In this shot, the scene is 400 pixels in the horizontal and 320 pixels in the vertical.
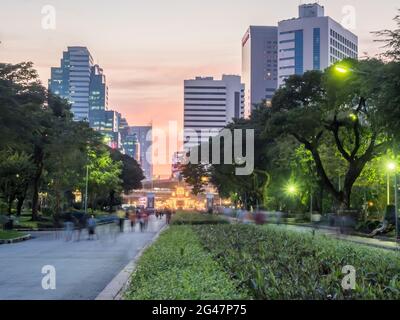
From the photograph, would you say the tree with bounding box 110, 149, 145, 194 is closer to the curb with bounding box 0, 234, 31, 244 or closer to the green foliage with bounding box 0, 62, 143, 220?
the green foliage with bounding box 0, 62, 143, 220

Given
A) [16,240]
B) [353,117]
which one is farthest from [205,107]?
[16,240]

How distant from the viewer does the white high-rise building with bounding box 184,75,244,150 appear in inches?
6665

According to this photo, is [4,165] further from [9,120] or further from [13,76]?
[9,120]

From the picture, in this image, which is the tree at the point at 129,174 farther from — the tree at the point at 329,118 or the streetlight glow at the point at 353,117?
the streetlight glow at the point at 353,117

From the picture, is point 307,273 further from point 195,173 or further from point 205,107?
point 205,107

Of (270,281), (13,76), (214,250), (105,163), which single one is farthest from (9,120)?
(105,163)

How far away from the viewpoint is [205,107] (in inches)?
7436

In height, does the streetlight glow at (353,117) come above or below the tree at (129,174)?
above

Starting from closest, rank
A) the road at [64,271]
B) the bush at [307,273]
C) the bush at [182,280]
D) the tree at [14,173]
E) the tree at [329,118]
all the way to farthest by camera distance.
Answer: the bush at [307,273] < the bush at [182,280] < the road at [64,271] < the tree at [329,118] < the tree at [14,173]

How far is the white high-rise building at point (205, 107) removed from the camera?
6665 inches

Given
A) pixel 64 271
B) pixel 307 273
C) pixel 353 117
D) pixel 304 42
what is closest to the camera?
pixel 307 273

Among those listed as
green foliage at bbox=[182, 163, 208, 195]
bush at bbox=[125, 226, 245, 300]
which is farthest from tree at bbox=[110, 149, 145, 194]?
bush at bbox=[125, 226, 245, 300]

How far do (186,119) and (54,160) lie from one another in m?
117

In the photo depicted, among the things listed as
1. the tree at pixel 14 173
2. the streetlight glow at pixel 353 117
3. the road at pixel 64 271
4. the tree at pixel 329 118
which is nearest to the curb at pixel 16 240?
the road at pixel 64 271
